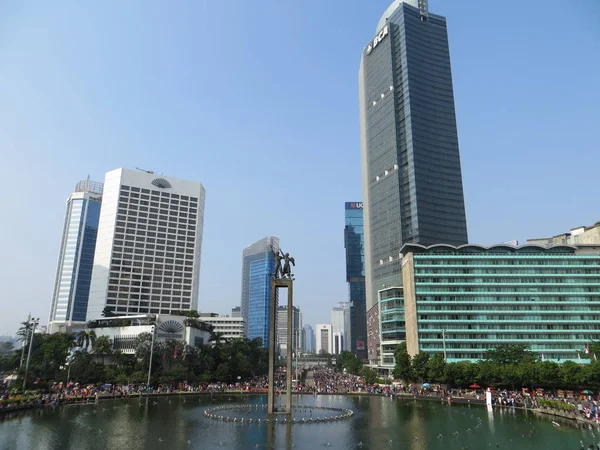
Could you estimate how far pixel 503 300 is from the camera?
11181cm

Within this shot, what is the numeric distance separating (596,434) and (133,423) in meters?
49.7

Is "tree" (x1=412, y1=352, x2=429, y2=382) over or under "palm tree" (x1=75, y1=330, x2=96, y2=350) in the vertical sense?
under

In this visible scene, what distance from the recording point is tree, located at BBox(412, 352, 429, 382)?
310 feet

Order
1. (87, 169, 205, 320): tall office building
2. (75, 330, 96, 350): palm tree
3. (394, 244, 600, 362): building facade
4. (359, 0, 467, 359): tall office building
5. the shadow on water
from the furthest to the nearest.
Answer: (359, 0, 467, 359): tall office building → (87, 169, 205, 320): tall office building → (75, 330, 96, 350): palm tree → (394, 244, 600, 362): building facade → the shadow on water

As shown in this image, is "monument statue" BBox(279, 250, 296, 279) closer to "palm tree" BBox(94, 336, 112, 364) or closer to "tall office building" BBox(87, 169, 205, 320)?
"palm tree" BBox(94, 336, 112, 364)

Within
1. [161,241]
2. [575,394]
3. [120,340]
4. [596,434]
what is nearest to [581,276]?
[575,394]

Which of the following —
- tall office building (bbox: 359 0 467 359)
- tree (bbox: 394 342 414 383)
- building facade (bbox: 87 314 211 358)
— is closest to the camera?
tree (bbox: 394 342 414 383)

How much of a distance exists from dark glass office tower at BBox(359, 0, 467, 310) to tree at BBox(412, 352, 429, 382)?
73.4 metres

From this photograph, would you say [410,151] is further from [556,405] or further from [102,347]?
[102,347]

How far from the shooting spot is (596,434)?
148ft

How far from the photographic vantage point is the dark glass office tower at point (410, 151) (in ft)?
566

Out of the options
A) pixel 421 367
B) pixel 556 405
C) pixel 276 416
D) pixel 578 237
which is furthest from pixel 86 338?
pixel 578 237

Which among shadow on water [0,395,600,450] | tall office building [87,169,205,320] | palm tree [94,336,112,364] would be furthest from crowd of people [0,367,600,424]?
tall office building [87,169,205,320]

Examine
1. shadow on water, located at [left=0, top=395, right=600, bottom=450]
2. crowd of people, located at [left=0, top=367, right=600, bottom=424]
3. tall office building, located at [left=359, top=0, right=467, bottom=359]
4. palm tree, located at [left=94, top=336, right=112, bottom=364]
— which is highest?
tall office building, located at [left=359, top=0, right=467, bottom=359]
